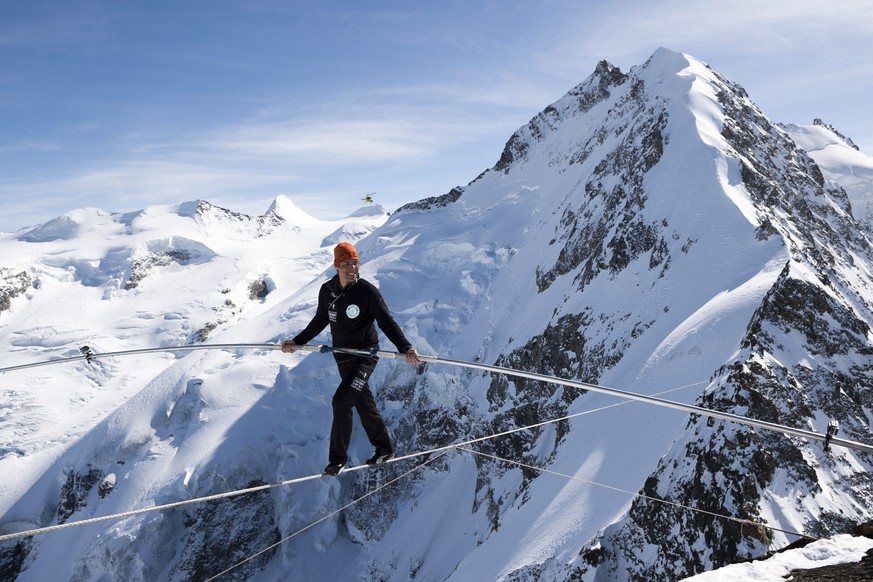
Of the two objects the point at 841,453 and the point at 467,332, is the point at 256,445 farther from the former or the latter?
the point at 841,453

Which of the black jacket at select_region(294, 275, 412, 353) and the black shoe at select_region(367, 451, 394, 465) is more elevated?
the black jacket at select_region(294, 275, 412, 353)

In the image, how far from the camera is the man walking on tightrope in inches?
376

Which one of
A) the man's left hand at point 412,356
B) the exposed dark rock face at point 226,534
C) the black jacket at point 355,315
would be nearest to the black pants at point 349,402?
the black jacket at point 355,315

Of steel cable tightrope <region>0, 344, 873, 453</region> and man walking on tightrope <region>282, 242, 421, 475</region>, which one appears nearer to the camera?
steel cable tightrope <region>0, 344, 873, 453</region>

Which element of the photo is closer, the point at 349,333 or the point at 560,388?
the point at 349,333

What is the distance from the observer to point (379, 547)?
5847cm

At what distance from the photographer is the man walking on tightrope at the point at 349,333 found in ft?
31.3

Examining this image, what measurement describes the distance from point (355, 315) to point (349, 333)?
400mm

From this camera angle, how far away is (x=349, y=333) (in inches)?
388

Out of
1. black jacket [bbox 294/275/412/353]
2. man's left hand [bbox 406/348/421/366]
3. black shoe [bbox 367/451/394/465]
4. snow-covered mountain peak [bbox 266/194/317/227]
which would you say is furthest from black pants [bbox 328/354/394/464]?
snow-covered mountain peak [bbox 266/194/317/227]

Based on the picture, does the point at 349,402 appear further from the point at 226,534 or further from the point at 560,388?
the point at 226,534

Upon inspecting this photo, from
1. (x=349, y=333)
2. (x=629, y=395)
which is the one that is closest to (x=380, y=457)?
(x=349, y=333)

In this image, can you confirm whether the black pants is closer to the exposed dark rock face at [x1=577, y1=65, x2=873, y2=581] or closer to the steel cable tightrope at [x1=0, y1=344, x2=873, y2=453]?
the steel cable tightrope at [x1=0, y1=344, x2=873, y2=453]

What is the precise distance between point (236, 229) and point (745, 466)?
147347 millimetres
